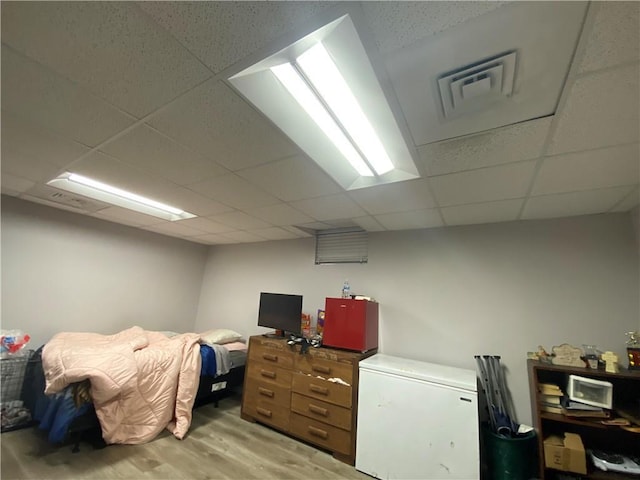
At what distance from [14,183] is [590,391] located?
5.01 metres

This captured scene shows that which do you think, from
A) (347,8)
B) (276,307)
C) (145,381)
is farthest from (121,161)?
(276,307)

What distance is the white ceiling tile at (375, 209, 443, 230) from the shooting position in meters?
2.58

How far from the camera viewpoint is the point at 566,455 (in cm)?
183

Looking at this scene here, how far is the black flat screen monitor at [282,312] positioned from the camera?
3119mm

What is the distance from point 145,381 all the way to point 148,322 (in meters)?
1.72

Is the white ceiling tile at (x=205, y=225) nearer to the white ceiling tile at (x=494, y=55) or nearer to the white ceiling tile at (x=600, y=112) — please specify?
the white ceiling tile at (x=494, y=55)

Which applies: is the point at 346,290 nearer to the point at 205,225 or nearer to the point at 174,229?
the point at 205,225

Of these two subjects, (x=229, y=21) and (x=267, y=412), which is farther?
(x=267, y=412)

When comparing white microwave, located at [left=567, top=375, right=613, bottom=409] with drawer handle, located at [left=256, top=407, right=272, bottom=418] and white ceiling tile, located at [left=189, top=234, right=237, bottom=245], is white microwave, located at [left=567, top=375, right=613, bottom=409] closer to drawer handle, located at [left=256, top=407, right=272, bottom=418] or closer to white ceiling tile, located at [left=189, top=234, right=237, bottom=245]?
drawer handle, located at [left=256, top=407, right=272, bottom=418]

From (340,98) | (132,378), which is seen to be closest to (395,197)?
(340,98)

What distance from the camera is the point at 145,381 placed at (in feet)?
8.20

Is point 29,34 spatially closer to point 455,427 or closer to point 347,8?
point 347,8

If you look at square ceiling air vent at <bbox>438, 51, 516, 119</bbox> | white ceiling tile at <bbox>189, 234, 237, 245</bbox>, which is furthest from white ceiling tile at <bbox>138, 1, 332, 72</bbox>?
white ceiling tile at <bbox>189, 234, 237, 245</bbox>

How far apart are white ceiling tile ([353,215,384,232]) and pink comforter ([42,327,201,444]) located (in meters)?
2.26
